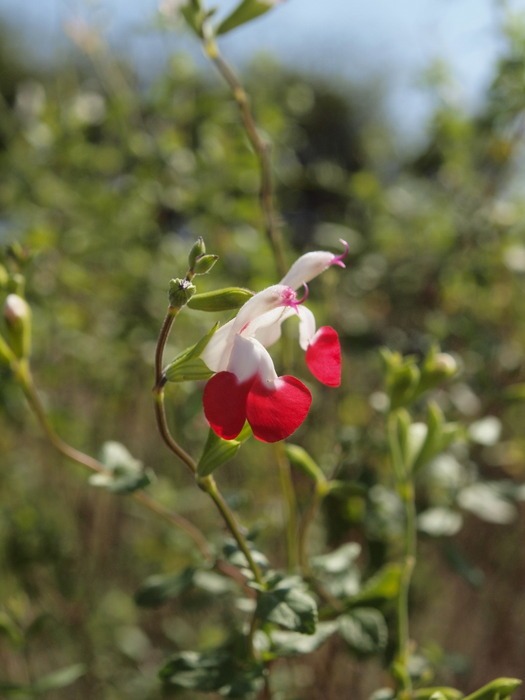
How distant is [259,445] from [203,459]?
2.53 ft

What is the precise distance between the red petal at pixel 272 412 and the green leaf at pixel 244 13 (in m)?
0.42

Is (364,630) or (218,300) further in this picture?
(364,630)

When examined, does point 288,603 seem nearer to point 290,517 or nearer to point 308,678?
point 290,517

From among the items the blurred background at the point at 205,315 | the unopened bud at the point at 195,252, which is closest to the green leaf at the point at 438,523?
the blurred background at the point at 205,315

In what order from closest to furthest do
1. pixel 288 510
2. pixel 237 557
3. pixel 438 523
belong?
pixel 237 557, pixel 288 510, pixel 438 523

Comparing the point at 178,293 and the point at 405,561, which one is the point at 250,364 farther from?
the point at 405,561

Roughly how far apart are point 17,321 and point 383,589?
0.35 meters

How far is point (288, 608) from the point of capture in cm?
48

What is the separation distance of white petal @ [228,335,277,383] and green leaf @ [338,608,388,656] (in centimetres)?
27

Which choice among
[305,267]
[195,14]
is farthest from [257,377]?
[195,14]

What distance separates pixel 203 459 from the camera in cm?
45

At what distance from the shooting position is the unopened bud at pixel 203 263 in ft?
1.39

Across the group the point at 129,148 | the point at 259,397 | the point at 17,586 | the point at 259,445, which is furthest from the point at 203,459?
the point at 17,586

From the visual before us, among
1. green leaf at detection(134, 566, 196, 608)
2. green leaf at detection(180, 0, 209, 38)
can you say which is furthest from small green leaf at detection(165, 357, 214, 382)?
green leaf at detection(180, 0, 209, 38)
